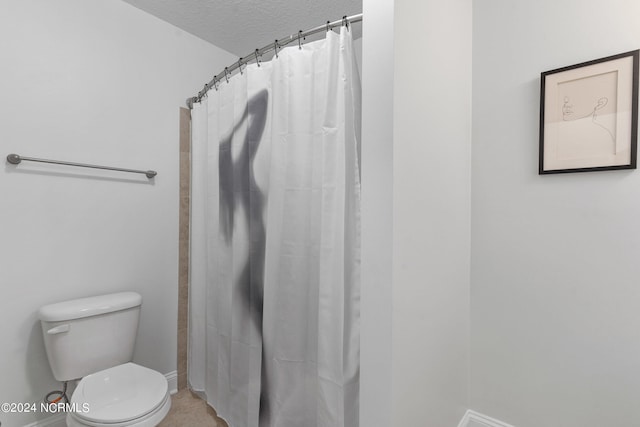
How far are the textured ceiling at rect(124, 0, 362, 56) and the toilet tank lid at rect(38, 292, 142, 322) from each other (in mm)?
1758

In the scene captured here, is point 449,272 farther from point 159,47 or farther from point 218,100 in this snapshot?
point 159,47

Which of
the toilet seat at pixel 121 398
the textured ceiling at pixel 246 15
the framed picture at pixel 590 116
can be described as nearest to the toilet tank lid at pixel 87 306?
the toilet seat at pixel 121 398

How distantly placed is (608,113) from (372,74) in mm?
987

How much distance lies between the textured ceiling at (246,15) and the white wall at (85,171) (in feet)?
0.41

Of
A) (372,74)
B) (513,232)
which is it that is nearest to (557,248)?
(513,232)

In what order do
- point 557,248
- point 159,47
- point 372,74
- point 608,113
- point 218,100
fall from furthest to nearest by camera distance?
point 159,47 < point 218,100 < point 557,248 < point 608,113 < point 372,74

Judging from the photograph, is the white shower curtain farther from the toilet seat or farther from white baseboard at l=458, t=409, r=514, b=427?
white baseboard at l=458, t=409, r=514, b=427

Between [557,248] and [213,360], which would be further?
[213,360]

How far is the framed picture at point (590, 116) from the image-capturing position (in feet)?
3.73

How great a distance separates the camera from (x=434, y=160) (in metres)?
1.22

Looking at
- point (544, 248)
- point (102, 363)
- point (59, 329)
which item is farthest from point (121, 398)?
point (544, 248)

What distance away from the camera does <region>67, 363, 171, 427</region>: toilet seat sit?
120cm

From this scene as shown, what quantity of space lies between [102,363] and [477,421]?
1.96 meters

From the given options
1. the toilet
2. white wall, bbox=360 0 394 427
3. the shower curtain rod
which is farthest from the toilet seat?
the shower curtain rod
